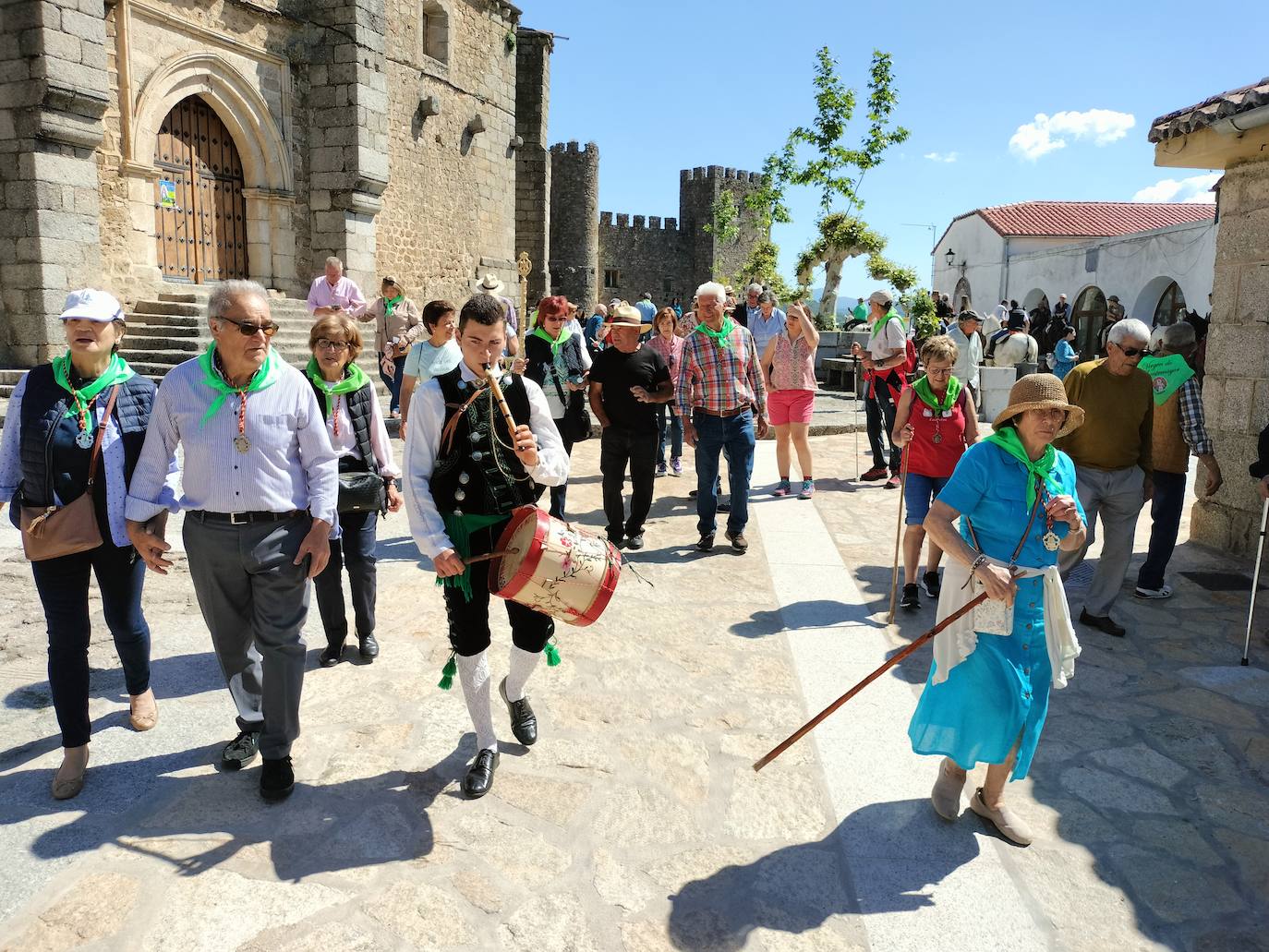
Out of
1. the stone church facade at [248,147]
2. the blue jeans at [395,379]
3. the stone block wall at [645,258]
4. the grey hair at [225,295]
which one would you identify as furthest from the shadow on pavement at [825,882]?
the stone block wall at [645,258]

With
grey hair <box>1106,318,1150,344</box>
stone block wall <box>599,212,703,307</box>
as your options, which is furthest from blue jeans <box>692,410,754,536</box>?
stone block wall <box>599,212,703,307</box>

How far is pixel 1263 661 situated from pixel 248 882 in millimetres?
5060

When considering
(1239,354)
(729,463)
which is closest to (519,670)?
(729,463)

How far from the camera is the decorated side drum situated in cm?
305

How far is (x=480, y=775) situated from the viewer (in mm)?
3371

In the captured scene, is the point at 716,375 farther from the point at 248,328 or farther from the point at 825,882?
the point at 825,882

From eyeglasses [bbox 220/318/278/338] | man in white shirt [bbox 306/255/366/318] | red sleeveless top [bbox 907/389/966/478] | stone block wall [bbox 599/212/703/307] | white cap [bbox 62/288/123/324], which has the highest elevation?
stone block wall [bbox 599/212/703/307]

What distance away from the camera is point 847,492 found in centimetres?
884

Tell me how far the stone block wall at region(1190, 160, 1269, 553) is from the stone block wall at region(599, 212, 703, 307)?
40607 millimetres

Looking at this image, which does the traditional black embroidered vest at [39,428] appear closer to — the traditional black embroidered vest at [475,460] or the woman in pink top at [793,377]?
the traditional black embroidered vest at [475,460]

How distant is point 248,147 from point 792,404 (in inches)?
388

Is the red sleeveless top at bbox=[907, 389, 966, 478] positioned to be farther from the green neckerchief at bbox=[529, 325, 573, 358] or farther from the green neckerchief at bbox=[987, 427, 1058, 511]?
the green neckerchief at bbox=[529, 325, 573, 358]

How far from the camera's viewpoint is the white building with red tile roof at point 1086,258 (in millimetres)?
25094

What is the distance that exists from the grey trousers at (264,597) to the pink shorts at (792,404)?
552cm
